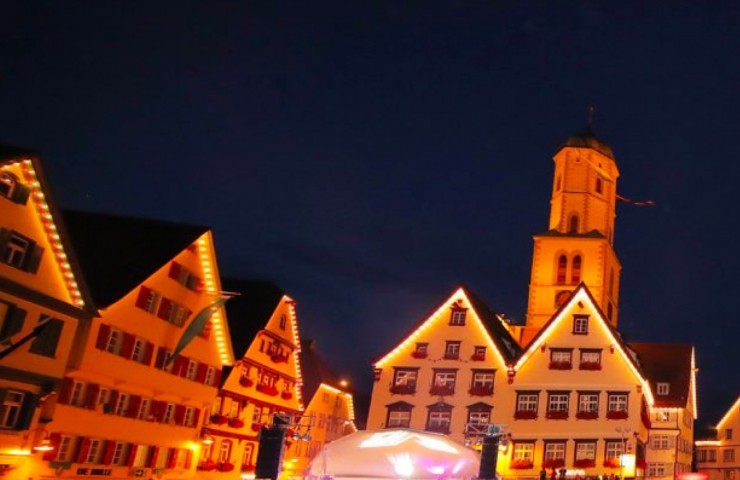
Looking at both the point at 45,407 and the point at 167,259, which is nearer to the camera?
the point at 45,407

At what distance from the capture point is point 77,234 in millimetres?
40156

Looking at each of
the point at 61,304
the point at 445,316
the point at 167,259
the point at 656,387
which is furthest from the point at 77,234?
the point at 656,387

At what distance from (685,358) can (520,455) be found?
19486 mm

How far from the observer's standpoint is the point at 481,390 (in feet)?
171

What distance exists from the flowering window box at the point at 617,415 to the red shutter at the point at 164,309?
88.6 feet

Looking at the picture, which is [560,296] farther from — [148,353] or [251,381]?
[148,353]

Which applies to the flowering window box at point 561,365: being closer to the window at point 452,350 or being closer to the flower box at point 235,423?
the window at point 452,350

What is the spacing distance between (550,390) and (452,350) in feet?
22.6

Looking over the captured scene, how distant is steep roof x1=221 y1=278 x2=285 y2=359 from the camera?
1951 inches

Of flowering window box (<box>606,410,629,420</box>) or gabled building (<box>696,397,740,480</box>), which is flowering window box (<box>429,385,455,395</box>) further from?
gabled building (<box>696,397,740,480</box>)

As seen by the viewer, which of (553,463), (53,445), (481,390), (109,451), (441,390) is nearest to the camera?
(53,445)

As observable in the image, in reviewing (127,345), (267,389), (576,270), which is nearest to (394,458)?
(127,345)

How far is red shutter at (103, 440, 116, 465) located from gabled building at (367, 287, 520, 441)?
65.1ft

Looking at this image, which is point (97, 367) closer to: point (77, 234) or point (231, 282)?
point (77, 234)
